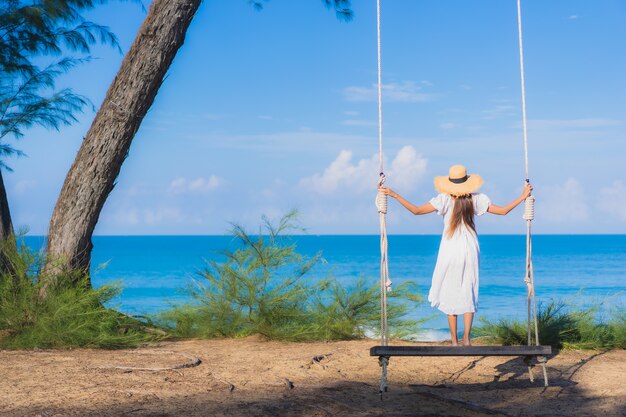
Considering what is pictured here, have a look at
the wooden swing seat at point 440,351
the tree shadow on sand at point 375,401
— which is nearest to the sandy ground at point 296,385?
the tree shadow on sand at point 375,401

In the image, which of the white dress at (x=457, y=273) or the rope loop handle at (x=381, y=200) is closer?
the rope loop handle at (x=381, y=200)

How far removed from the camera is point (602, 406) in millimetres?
5727

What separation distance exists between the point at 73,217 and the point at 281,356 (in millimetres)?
3144

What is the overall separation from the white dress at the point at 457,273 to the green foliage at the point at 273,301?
2.56 metres

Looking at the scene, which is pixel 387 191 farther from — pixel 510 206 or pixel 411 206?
pixel 510 206

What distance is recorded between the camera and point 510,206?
629cm

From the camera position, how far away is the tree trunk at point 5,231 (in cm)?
862

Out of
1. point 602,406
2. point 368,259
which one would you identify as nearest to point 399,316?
point 602,406

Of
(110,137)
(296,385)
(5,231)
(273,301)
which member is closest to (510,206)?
(296,385)

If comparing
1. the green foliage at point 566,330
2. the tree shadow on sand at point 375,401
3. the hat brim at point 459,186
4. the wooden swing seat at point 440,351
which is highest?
the hat brim at point 459,186

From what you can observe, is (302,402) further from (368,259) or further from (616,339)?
(368,259)

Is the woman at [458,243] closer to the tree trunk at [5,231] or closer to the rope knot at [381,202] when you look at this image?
the rope knot at [381,202]

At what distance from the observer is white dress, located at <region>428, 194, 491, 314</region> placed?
20.7ft

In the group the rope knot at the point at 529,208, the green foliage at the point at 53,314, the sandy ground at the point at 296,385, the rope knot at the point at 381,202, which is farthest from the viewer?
the green foliage at the point at 53,314
